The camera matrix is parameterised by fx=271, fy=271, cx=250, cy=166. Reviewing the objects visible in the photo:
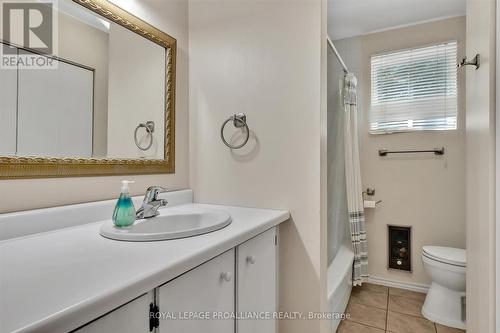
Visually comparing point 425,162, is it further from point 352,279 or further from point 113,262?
point 113,262

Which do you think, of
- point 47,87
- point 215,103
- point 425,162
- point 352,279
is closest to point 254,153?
point 215,103

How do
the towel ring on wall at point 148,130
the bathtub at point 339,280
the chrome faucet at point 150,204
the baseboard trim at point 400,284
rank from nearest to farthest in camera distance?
1. the chrome faucet at point 150,204
2. the towel ring on wall at point 148,130
3. the bathtub at point 339,280
4. the baseboard trim at point 400,284

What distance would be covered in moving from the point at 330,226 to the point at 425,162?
3.70 feet

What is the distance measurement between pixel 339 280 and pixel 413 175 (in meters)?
1.22

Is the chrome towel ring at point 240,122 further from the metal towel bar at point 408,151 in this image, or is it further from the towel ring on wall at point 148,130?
the metal towel bar at point 408,151

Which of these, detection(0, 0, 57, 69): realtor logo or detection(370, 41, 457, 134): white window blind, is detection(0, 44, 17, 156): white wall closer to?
detection(0, 0, 57, 69): realtor logo

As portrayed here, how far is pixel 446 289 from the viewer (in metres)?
1.92

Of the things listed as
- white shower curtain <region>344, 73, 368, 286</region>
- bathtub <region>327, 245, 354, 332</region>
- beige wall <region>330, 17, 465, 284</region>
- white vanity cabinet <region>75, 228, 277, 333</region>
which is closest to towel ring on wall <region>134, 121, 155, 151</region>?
white vanity cabinet <region>75, 228, 277, 333</region>

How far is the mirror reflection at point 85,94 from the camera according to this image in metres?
0.92

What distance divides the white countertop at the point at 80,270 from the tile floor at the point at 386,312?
1.44m

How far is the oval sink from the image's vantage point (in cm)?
84

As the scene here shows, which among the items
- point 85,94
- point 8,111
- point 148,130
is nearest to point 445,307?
point 148,130

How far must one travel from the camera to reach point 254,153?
1.42 metres

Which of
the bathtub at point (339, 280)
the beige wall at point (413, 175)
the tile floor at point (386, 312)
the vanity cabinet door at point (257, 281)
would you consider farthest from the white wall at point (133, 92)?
the beige wall at point (413, 175)
